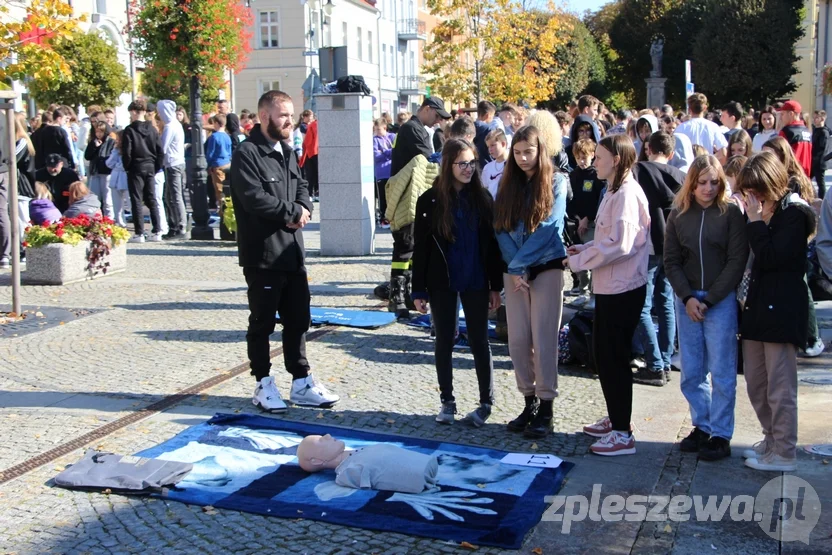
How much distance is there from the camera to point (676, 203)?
583cm

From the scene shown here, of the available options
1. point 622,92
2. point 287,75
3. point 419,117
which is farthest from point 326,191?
point 622,92

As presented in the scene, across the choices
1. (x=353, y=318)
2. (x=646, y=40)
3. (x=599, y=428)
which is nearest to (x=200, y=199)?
(x=353, y=318)

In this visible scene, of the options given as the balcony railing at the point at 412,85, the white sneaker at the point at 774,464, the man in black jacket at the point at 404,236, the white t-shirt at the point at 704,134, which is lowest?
the white sneaker at the point at 774,464

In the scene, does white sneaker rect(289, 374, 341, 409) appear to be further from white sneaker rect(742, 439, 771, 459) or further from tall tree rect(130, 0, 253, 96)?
tall tree rect(130, 0, 253, 96)

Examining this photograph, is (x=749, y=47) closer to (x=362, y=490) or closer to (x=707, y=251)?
(x=707, y=251)

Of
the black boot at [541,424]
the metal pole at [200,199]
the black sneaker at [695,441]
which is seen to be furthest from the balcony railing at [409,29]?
the black sneaker at [695,441]

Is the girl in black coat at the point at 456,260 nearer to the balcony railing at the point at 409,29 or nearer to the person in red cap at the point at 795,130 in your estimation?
the person in red cap at the point at 795,130

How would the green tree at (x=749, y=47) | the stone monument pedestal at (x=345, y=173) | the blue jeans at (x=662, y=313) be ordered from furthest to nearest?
the green tree at (x=749, y=47)
the stone monument pedestal at (x=345, y=173)
the blue jeans at (x=662, y=313)

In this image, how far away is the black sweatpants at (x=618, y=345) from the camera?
5.69 m

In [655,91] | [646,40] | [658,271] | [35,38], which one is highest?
[646,40]

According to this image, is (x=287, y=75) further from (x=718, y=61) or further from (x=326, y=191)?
(x=326, y=191)

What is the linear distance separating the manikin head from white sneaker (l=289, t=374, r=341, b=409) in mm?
1294

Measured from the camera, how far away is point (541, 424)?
19.8 feet

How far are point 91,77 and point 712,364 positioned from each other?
98.0 feet
